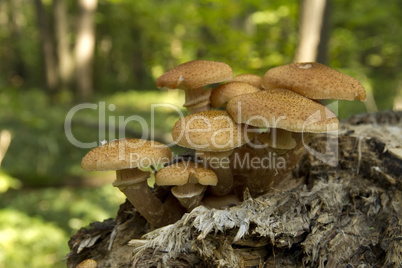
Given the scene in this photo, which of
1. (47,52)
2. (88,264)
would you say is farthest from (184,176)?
(47,52)

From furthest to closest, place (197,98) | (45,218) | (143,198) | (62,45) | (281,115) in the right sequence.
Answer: (62,45)
(45,218)
(197,98)
(143,198)
(281,115)

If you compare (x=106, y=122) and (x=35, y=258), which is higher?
(x=106, y=122)

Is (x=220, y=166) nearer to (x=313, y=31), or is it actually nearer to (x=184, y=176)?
(x=184, y=176)

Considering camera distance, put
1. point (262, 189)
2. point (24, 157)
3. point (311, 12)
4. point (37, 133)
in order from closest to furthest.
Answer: point (262, 189), point (311, 12), point (24, 157), point (37, 133)

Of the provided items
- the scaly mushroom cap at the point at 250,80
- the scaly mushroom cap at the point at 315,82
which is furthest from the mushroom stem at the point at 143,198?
the scaly mushroom cap at the point at 315,82

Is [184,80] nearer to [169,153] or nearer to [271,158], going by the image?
[169,153]

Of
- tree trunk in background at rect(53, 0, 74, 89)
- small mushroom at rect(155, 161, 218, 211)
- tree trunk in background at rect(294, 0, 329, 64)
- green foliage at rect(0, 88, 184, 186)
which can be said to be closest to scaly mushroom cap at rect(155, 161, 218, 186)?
small mushroom at rect(155, 161, 218, 211)

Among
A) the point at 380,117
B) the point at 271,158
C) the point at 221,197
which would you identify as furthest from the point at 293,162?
the point at 380,117
